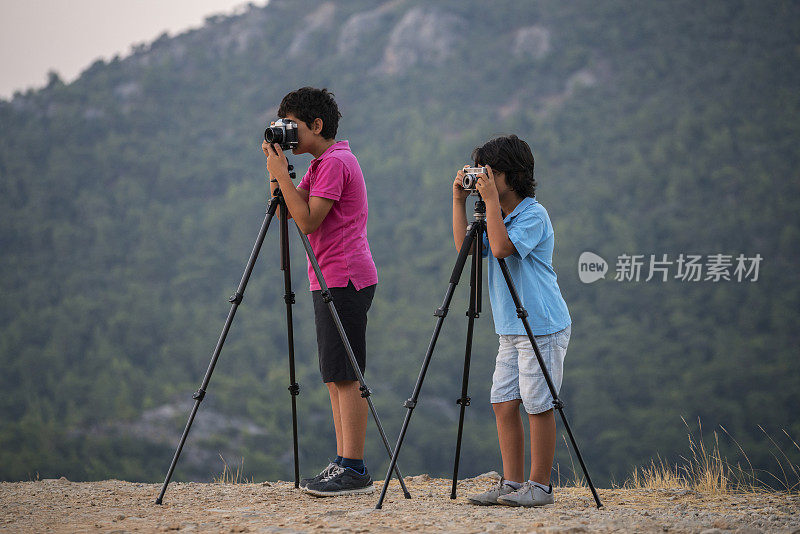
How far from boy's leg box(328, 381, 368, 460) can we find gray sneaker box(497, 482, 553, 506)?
66cm

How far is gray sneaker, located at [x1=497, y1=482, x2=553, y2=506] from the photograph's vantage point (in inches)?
126

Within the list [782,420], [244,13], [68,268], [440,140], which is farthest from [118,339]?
[244,13]

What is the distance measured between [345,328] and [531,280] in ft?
2.72

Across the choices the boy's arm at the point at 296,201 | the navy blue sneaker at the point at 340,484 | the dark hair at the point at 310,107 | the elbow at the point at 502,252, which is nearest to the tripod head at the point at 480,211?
the elbow at the point at 502,252

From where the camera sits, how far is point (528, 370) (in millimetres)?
3227

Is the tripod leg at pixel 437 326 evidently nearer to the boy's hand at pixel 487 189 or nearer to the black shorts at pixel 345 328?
the boy's hand at pixel 487 189

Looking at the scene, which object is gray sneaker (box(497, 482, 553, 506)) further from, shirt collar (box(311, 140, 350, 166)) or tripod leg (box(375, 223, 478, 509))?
shirt collar (box(311, 140, 350, 166))

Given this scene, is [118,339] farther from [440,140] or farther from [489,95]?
[489,95]

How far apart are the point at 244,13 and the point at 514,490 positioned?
271 ft

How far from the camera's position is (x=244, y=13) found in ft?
261

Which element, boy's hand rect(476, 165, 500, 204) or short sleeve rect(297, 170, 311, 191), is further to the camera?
short sleeve rect(297, 170, 311, 191)

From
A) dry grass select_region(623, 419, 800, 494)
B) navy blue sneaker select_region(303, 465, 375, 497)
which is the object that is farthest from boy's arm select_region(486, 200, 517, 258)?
dry grass select_region(623, 419, 800, 494)

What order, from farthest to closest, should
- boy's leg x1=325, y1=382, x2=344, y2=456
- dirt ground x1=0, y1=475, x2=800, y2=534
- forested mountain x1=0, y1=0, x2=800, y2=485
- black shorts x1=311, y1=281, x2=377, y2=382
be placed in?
forested mountain x1=0, y1=0, x2=800, y2=485
boy's leg x1=325, y1=382, x2=344, y2=456
black shorts x1=311, y1=281, x2=377, y2=382
dirt ground x1=0, y1=475, x2=800, y2=534

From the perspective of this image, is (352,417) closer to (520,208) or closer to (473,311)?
(473,311)
